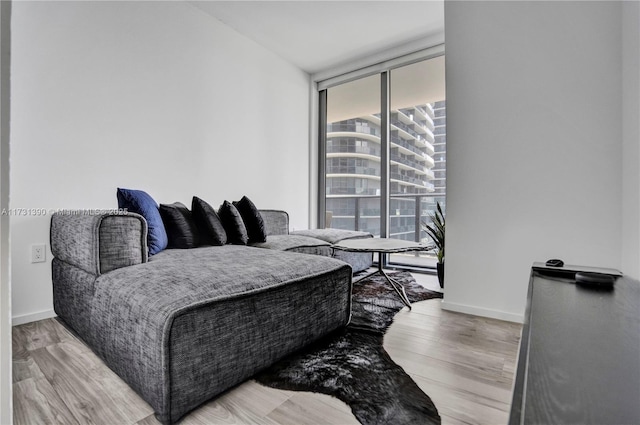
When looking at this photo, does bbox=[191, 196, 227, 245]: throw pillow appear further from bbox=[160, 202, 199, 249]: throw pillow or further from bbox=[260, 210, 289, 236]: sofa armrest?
bbox=[260, 210, 289, 236]: sofa armrest

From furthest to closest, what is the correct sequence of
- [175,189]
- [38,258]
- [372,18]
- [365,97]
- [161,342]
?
1. [365,97]
2. [372,18]
3. [175,189]
4. [38,258]
5. [161,342]

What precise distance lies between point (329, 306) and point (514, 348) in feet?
3.18

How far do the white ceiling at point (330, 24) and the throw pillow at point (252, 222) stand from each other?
6.46 ft

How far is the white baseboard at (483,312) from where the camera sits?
1965 millimetres

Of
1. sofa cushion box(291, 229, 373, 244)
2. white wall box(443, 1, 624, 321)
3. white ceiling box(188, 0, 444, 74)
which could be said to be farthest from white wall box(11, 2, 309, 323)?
white wall box(443, 1, 624, 321)

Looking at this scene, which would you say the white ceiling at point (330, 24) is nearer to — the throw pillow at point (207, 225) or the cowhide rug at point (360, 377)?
the throw pillow at point (207, 225)

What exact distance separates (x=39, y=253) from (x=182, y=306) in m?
1.68

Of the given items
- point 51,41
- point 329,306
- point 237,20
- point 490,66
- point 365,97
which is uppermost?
point 237,20

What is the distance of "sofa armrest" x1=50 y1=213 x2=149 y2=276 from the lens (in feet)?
4.77

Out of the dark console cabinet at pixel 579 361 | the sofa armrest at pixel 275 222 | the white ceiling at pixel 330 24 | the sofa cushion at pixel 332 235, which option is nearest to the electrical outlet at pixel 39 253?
the sofa armrest at pixel 275 222

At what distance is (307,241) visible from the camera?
9.70 feet

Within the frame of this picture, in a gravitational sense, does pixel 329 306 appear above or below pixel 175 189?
below

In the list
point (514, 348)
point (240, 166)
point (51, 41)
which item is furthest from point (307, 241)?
point (51, 41)

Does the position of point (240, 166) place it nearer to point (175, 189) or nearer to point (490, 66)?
point (175, 189)
